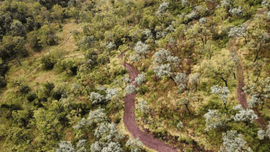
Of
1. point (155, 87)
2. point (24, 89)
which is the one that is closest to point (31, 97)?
point (24, 89)

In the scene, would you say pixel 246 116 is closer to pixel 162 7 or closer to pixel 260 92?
pixel 260 92

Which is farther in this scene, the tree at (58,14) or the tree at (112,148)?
the tree at (58,14)

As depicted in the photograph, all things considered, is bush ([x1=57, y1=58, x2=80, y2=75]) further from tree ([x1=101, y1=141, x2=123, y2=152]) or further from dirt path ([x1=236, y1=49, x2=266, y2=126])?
dirt path ([x1=236, y1=49, x2=266, y2=126])

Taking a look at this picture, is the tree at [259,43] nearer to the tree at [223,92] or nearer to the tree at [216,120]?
the tree at [223,92]

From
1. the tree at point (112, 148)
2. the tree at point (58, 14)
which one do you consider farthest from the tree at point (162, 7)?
the tree at point (58, 14)

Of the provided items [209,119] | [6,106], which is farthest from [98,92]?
[6,106]

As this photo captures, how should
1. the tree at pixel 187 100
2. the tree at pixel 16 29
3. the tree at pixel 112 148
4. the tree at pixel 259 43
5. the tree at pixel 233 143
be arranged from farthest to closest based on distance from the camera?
the tree at pixel 16 29, the tree at pixel 259 43, the tree at pixel 187 100, the tree at pixel 112 148, the tree at pixel 233 143

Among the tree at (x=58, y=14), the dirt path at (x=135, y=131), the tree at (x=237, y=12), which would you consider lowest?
the dirt path at (x=135, y=131)

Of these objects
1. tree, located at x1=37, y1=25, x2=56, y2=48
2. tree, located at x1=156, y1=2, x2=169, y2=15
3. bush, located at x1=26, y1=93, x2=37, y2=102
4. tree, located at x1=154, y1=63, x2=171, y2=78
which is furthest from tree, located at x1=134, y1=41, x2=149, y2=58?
tree, located at x1=37, y1=25, x2=56, y2=48
